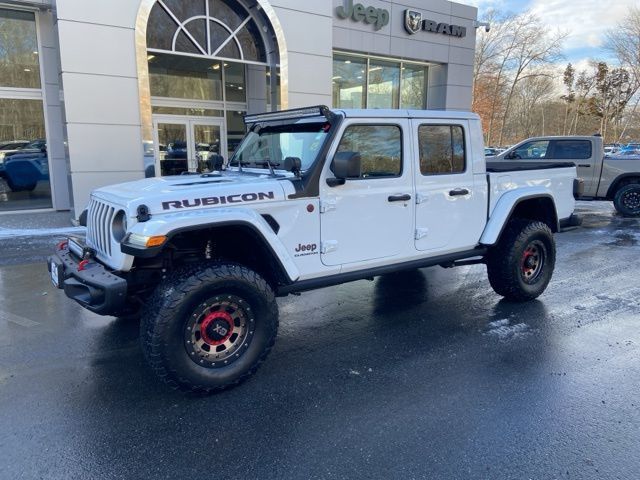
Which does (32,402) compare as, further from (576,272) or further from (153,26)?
(153,26)

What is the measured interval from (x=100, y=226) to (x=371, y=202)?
7.24 feet

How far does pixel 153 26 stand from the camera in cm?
1050

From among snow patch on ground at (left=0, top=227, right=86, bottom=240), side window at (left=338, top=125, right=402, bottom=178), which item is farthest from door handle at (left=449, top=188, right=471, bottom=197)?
snow patch on ground at (left=0, top=227, right=86, bottom=240)

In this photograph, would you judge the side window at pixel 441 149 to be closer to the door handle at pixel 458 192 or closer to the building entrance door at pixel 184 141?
the door handle at pixel 458 192

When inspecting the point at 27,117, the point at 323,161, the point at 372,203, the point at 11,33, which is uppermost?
the point at 11,33

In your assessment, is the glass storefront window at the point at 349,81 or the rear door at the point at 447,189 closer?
the rear door at the point at 447,189

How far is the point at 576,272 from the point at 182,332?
5887 mm

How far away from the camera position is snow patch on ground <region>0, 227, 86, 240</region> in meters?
9.30

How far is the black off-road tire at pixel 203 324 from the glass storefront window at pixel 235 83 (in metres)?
11.4

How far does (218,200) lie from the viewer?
3.41 metres

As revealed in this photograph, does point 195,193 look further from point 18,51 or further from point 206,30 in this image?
point 18,51

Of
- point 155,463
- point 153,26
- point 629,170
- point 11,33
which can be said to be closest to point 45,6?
point 11,33

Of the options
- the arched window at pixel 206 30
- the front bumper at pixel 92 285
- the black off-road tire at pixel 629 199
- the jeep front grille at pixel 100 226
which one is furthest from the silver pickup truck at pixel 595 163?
the front bumper at pixel 92 285

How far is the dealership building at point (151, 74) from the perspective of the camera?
9.84 m
